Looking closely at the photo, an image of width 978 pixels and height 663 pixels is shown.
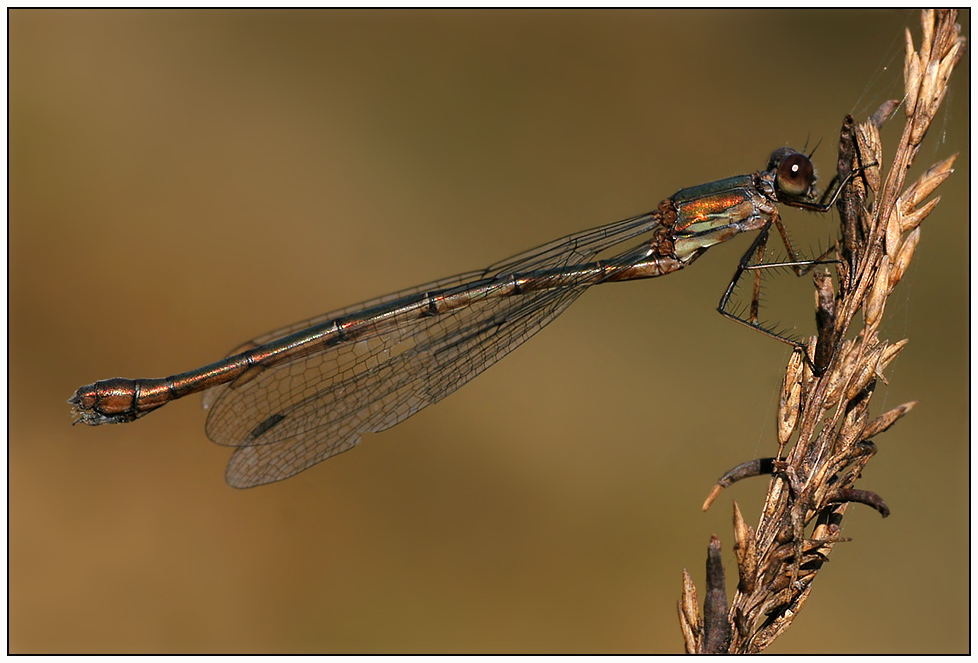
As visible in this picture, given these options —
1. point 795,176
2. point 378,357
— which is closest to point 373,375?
point 378,357

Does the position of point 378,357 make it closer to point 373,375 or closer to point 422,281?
point 373,375

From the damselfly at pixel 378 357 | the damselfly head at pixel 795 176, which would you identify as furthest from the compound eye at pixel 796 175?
the damselfly at pixel 378 357

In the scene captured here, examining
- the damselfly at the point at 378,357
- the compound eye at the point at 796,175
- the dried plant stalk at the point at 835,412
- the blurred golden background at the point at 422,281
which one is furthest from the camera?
the blurred golden background at the point at 422,281

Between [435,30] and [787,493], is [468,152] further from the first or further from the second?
[787,493]

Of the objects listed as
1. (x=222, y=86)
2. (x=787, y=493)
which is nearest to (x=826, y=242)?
(x=787, y=493)

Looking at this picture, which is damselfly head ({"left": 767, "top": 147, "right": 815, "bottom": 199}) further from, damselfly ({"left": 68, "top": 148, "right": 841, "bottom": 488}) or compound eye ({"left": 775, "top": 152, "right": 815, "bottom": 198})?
damselfly ({"left": 68, "top": 148, "right": 841, "bottom": 488})

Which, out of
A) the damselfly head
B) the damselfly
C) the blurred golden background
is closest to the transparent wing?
the damselfly

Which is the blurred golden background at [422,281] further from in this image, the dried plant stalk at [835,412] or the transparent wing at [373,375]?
the dried plant stalk at [835,412]
